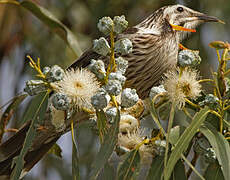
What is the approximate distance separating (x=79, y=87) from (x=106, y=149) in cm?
28

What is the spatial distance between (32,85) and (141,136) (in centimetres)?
45

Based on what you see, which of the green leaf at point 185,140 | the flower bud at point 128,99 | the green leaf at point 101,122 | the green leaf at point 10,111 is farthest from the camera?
the green leaf at point 10,111

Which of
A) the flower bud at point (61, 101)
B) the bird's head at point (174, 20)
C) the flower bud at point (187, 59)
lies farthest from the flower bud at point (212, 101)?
the bird's head at point (174, 20)

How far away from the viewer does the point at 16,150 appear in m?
2.44

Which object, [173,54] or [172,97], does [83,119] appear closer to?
[173,54]

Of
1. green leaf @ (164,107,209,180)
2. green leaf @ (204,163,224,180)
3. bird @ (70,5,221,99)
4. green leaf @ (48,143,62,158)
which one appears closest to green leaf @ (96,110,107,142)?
green leaf @ (164,107,209,180)

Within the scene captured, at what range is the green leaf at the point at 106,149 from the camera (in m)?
1.56

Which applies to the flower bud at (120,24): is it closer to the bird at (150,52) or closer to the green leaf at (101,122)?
the green leaf at (101,122)

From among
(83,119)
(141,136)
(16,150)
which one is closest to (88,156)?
(83,119)

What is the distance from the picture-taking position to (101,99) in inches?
63.6

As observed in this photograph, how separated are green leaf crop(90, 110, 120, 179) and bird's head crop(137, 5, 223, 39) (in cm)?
141

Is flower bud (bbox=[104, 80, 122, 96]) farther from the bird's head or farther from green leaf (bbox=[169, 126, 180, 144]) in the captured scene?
the bird's head

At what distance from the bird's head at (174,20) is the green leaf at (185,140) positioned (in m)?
1.35

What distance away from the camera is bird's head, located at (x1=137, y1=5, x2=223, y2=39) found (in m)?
2.99
